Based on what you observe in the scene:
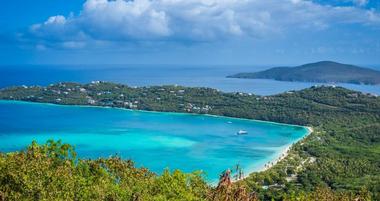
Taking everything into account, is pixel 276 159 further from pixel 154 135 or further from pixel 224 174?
pixel 224 174

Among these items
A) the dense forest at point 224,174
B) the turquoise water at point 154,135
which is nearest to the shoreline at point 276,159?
the turquoise water at point 154,135

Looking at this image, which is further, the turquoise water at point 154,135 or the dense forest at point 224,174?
the turquoise water at point 154,135

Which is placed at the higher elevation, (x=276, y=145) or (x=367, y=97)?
(x=367, y=97)

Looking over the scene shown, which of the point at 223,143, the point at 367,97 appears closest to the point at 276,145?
the point at 223,143

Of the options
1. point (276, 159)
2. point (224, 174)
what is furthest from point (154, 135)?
point (224, 174)

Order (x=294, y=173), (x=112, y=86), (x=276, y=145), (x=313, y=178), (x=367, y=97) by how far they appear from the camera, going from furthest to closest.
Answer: (x=112, y=86)
(x=367, y=97)
(x=276, y=145)
(x=294, y=173)
(x=313, y=178)

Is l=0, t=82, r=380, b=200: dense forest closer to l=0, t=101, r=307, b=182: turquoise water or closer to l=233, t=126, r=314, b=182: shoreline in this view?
l=233, t=126, r=314, b=182: shoreline

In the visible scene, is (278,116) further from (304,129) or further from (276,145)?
(276,145)

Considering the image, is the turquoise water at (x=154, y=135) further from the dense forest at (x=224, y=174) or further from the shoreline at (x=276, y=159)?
the dense forest at (x=224, y=174)
